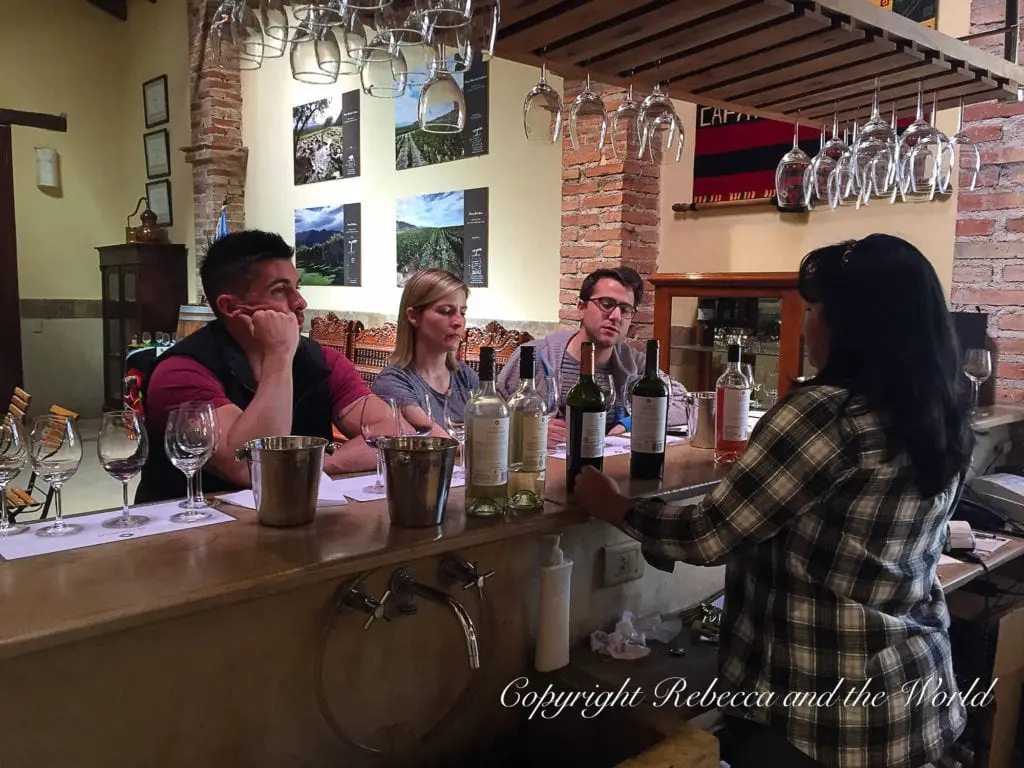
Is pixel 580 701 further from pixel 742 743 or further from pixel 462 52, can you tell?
pixel 462 52

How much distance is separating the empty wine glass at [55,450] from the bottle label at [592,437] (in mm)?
902

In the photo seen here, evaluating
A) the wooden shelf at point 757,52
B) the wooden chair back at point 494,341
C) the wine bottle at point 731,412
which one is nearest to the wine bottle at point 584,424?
the wine bottle at point 731,412

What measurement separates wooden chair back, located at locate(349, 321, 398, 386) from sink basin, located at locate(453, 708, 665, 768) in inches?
171

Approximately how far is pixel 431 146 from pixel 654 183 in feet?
6.64

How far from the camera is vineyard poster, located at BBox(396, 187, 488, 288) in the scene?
5.64 meters

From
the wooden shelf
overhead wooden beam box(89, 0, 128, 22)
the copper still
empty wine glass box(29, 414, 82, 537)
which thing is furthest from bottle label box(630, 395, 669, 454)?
overhead wooden beam box(89, 0, 128, 22)

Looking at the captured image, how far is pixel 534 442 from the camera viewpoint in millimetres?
1523

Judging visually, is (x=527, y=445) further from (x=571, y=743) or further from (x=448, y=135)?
(x=448, y=135)

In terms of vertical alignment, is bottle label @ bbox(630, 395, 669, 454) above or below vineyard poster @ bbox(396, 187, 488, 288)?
below

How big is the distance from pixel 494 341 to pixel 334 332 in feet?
6.28

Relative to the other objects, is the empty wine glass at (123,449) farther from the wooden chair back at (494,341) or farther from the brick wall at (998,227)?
the wooden chair back at (494,341)

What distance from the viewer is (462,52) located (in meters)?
1.55

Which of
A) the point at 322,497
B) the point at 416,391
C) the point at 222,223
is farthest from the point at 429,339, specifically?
the point at 222,223

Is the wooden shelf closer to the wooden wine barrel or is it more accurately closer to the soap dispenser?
the soap dispenser
